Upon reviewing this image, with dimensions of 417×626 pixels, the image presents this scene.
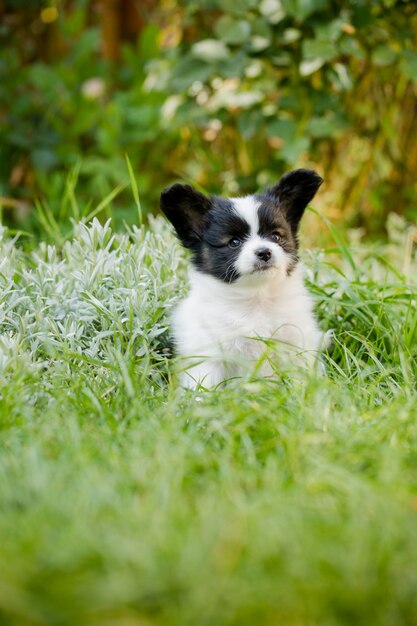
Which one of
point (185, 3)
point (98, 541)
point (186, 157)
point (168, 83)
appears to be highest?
point (185, 3)

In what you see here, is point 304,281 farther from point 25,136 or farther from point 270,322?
point 25,136

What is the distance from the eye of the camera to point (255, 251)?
12.0ft

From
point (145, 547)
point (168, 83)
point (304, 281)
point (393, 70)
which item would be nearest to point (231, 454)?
point (145, 547)

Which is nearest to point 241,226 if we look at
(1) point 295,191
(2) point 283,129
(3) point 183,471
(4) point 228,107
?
(1) point 295,191

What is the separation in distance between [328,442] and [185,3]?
5236mm

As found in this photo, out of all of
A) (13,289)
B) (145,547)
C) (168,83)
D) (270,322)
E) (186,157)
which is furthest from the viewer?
(186,157)

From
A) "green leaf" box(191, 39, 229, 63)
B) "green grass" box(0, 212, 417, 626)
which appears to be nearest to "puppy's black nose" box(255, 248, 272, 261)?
"green grass" box(0, 212, 417, 626)

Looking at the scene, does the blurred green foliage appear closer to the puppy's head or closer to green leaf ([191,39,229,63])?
green leaf ([191,39,229,63])

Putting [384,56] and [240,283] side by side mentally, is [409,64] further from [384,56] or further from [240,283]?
[240,283]

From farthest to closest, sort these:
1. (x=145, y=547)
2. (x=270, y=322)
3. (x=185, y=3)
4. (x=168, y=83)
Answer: (x=185, y=3)
(x=168, y=83)
(x=270, y=322)
(x=145, y=547)

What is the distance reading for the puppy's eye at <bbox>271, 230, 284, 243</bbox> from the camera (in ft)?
12.6

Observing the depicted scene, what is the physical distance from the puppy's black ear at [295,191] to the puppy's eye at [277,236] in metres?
0.16

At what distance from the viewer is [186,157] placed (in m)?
7.79

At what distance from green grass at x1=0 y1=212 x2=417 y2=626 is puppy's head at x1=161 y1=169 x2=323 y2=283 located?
34cm
